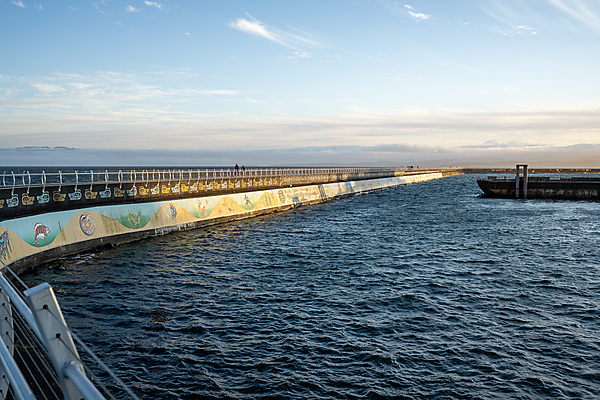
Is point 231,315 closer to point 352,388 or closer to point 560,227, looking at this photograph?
point 352,388

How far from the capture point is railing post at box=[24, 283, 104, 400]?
10.4ft

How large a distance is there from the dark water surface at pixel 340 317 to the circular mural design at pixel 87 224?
2501 millimetres

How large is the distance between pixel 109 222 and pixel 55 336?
34.5 meters

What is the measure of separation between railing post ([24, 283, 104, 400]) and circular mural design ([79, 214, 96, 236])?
3205cm

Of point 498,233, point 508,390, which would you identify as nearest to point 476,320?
point 508,390

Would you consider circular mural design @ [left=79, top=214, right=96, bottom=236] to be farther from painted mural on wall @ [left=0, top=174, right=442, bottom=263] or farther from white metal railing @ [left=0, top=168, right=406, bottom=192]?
white metal railing @ [left=0, top=168, right=406, bottom=192]

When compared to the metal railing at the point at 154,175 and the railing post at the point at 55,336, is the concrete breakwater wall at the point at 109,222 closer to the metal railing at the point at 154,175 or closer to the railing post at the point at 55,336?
the metal railing at the point at 154,175

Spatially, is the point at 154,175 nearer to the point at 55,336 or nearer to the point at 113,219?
the point at 113,219

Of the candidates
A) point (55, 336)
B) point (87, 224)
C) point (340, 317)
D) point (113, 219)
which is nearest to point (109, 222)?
point (113, 219)

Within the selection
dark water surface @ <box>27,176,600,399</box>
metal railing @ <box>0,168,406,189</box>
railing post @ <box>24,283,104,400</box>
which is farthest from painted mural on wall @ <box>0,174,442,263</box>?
railing post @ <box>24,283,104,400</box>

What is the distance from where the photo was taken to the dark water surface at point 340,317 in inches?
527

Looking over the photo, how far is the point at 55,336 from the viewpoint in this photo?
3438 millimetres

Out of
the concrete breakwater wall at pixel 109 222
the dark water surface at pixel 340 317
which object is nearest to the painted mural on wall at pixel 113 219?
the concrete breakwater wall at pixel 109 222

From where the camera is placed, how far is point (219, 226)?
4766cm
